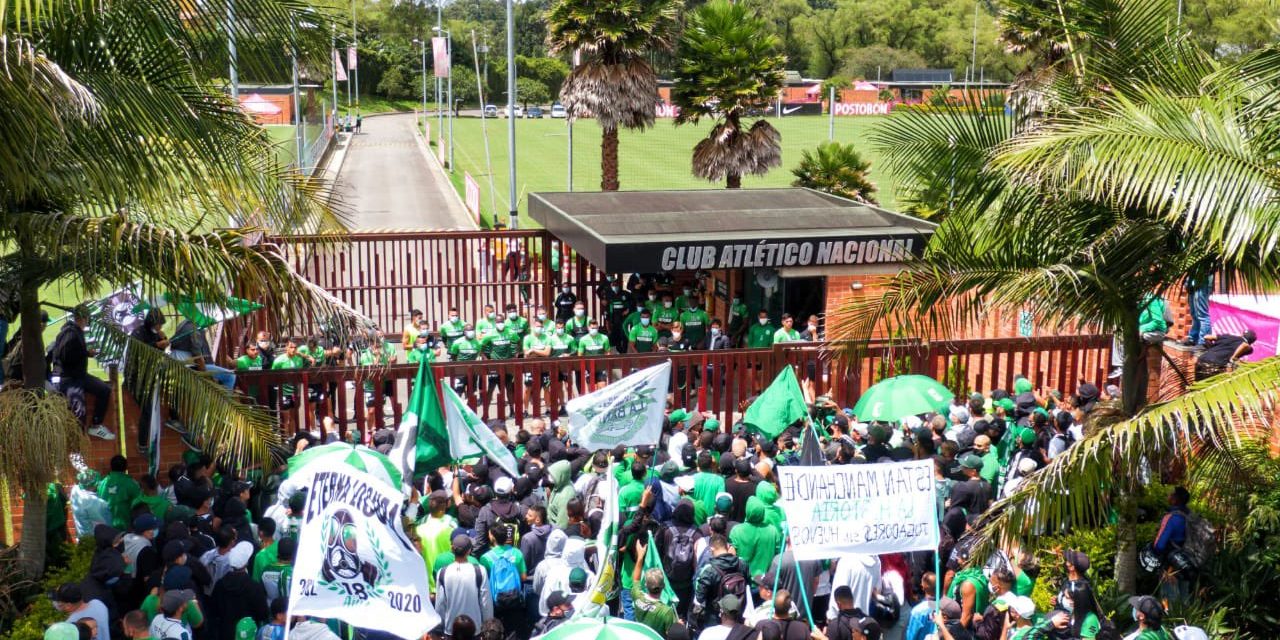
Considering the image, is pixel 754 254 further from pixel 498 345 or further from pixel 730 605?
pixel 730 605

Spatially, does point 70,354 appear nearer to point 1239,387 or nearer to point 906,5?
point 1239,387

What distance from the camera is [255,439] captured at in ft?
29.8

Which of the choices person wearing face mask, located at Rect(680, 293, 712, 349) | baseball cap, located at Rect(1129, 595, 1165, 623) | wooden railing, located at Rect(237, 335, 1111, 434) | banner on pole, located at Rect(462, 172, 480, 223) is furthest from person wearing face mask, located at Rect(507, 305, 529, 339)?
banner on pole, located at Rect(462, 172, 480, 223)

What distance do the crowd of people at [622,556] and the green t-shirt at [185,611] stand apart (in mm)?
15

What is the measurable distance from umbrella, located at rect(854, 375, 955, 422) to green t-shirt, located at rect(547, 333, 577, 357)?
638 cm

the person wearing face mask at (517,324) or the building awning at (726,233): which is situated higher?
the building awning at (726,233)

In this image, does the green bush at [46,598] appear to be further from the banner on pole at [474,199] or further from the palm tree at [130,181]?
the banner on pole at [474,199]

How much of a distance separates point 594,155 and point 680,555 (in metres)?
64.0

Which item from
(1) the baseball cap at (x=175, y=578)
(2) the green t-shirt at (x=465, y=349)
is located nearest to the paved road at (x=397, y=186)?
(2) the green t-shirt at (x=465, y=349)

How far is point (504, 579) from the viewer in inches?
367

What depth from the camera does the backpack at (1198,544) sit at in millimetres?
9586

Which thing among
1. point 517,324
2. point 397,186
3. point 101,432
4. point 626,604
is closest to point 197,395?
point 101,432

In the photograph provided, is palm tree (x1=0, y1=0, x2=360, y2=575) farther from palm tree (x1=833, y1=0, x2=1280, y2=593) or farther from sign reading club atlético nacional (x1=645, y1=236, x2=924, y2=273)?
sign reading club atlético nacional (x1=645, y1=236, x2=924, y2=273)

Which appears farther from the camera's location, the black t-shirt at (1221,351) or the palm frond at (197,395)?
the black t-shirt at (1221,351)
